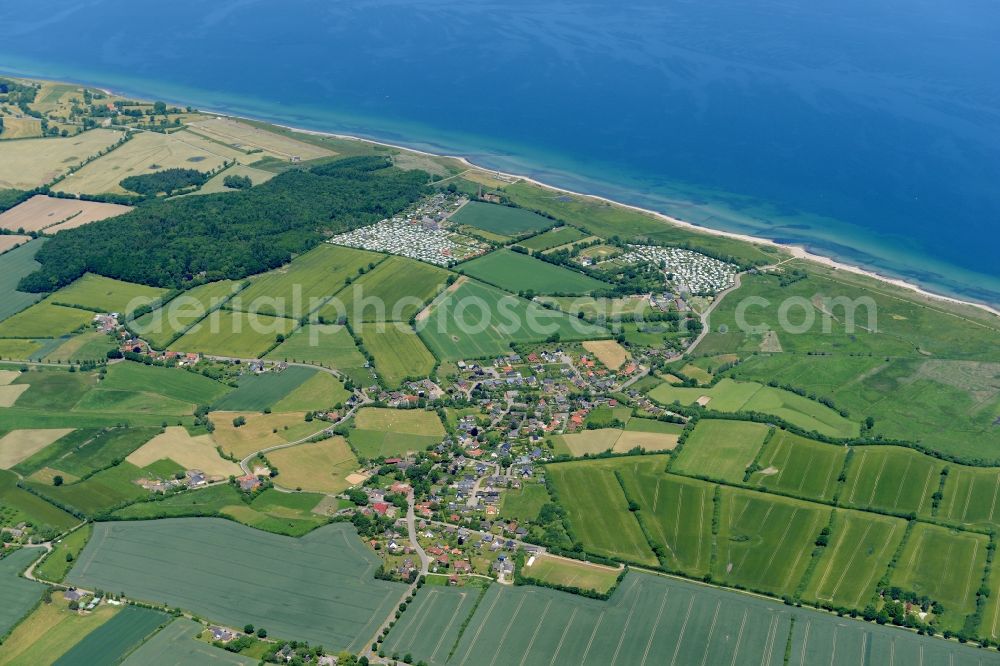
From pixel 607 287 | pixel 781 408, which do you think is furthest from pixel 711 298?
pixel 781 408

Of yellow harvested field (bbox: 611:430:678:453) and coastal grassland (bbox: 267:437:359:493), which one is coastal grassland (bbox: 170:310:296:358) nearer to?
coastal grassland (bbox: 267:437:359:493)

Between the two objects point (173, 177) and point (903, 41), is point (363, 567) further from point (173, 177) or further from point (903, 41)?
point (903, 41)

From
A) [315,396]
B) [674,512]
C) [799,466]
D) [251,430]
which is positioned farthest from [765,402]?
[251,430]

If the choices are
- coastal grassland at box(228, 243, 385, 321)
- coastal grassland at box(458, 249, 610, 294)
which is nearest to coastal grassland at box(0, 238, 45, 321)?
coastal grassland at box(228, 243, 385, 321)

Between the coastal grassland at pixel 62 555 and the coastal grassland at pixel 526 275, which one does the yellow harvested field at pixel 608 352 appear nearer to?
the coastal grassland at pixel 526 275

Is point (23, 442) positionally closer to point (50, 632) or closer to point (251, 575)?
point (50, 632)

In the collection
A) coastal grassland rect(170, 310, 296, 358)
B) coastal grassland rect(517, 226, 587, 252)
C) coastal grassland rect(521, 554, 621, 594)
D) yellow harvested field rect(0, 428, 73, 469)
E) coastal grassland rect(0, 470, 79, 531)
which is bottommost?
coastal grassland rect(0, 470, 79, 531)
